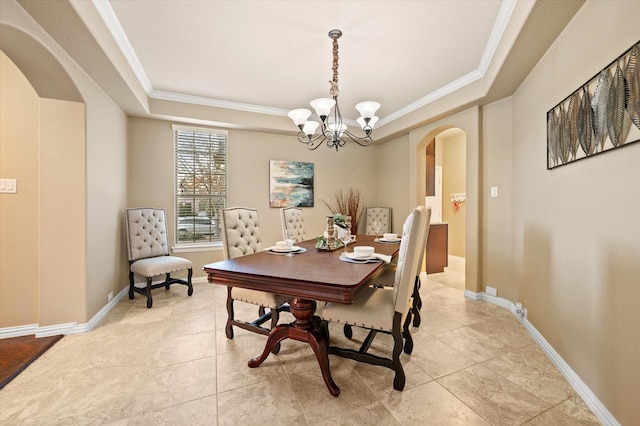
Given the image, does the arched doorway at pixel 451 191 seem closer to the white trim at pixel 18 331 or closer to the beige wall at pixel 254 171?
the beige wall at pixel 254 171

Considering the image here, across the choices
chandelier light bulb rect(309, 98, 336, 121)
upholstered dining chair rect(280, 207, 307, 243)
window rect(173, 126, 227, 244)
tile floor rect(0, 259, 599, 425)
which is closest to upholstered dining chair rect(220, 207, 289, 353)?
tile floor rect(0, 259, 599, 425)

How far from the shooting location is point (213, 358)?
2.06m

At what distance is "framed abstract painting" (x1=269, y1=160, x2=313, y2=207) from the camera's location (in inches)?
180

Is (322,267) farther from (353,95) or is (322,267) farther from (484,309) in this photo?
(353,95)

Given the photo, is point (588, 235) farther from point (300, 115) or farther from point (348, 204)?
point (348, 204)

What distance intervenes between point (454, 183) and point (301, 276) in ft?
19.0

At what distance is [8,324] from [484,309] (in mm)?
4652

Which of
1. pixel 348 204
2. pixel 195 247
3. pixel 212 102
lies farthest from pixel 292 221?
pixel 212 102

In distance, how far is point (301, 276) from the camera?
4.99ft

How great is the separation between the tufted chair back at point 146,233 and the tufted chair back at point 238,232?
5.46ft

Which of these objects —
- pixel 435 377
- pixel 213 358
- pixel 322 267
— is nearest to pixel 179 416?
pixel 213 358

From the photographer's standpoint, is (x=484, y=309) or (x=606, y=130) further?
(x=484, y=309)

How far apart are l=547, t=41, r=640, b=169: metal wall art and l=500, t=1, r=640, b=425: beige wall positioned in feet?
0.20

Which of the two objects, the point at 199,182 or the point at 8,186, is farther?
the point at 199,182
